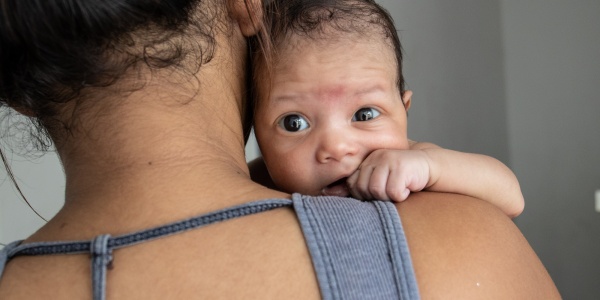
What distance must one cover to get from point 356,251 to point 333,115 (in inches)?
13.6

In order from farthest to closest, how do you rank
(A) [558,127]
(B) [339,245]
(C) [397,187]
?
(A) [558,127]
(C) [397,187]
(B) [339,245]

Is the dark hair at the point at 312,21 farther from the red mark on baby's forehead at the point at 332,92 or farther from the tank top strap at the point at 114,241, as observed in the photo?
the tank top strap at the point at 114,241

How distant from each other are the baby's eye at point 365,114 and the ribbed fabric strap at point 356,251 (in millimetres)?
317

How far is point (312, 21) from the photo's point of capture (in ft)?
3.48

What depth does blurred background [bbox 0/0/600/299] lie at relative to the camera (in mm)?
2006

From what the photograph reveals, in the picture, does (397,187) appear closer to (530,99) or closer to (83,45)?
(83,45)

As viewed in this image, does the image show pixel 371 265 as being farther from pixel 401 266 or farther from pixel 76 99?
pixel 76 99

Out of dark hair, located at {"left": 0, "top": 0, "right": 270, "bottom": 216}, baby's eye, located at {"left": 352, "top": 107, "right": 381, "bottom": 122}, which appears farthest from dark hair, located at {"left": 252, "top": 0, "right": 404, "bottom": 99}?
dark hair, located at {"left": 0, "top": 0, "right": 270, "bottom": 216}

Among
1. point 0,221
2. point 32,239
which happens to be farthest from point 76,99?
point 0,221

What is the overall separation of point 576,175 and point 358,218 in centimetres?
149

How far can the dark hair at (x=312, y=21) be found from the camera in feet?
3.43

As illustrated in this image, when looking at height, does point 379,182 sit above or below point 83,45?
below

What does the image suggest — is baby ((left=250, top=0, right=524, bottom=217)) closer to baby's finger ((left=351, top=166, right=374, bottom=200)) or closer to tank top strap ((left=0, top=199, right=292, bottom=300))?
baby's finger ((left=351, top=166, right=374, bottom=200))

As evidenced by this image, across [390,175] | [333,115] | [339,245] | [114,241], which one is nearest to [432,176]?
[390,175]
